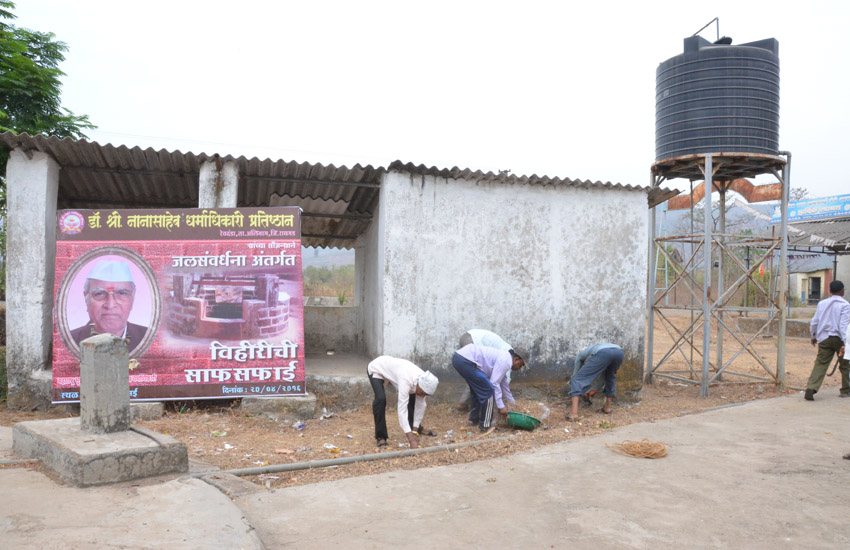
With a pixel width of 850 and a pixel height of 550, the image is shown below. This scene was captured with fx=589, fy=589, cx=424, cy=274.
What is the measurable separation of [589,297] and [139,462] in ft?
21.5

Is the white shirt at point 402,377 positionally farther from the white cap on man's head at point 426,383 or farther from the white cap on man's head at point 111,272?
the white cap on man's head at point 111,272

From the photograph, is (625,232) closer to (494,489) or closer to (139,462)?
(494,489)

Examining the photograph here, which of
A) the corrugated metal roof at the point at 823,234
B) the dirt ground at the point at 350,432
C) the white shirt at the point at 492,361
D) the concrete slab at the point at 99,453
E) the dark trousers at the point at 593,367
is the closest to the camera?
the concrete slab at the point at 99,453

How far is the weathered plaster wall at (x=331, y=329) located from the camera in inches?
456

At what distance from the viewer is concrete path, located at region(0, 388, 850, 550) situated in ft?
12.5

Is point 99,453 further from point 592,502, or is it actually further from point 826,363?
point 826,363

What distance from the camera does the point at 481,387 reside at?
23.5 feet

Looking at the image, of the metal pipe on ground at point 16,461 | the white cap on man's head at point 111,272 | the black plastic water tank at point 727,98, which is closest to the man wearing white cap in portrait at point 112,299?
the white cap on man's head at point 111,272

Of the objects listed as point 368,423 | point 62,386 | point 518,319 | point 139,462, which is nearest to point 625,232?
point 518,319

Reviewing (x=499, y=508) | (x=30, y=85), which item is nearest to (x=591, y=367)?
(x=499, y=508)

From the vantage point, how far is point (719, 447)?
643cm

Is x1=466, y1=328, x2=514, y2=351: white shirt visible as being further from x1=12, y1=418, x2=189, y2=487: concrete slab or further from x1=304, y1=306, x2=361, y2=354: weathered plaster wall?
x1=304, y1=306, x2=361, y2=354: weathered plaster wall

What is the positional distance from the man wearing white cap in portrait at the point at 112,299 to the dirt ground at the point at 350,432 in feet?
3.59

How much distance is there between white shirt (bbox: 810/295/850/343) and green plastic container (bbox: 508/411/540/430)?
15.9 feet
